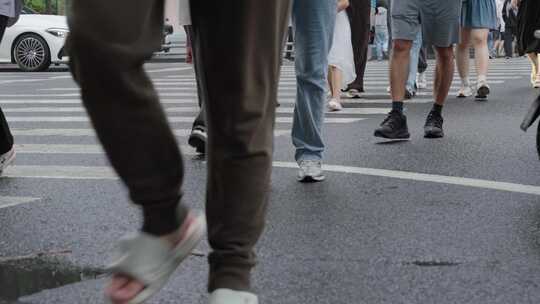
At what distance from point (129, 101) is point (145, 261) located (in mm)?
355

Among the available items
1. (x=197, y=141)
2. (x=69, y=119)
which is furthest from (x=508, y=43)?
(x=197, y=141)

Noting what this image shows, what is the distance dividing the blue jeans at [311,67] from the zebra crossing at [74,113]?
43.7 inches

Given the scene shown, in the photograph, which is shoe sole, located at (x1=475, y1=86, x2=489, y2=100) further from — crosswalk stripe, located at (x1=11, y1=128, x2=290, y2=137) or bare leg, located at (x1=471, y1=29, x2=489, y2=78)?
crosswalk stripe, located at (x1=11, y1=128, x2=290, y2=137)

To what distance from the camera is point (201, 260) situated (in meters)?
3.39

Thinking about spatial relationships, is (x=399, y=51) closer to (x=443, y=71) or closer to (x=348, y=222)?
(x=443, y=71)

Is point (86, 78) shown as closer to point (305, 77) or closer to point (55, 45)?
point (305, 77)

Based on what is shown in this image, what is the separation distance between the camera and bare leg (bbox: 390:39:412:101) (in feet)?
21.6

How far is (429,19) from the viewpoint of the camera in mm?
6633

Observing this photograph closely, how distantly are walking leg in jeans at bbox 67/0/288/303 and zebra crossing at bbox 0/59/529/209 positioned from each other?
0.62 m

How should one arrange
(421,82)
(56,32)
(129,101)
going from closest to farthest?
(129,101) < (421,82) < (56,32)

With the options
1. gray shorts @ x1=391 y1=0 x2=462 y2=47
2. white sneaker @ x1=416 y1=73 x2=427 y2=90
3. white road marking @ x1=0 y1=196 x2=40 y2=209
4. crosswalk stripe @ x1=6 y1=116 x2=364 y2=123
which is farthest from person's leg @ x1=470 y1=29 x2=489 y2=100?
white road marking @ x1=0 y1=196 x2=40 y2=209

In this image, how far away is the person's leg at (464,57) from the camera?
9.61 m

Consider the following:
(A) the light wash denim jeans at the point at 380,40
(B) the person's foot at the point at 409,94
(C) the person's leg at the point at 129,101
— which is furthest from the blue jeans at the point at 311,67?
(A) the light wash denim jeans at the point at 380,40

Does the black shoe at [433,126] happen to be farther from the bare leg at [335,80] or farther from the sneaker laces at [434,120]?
the bare leg at [335,80]
